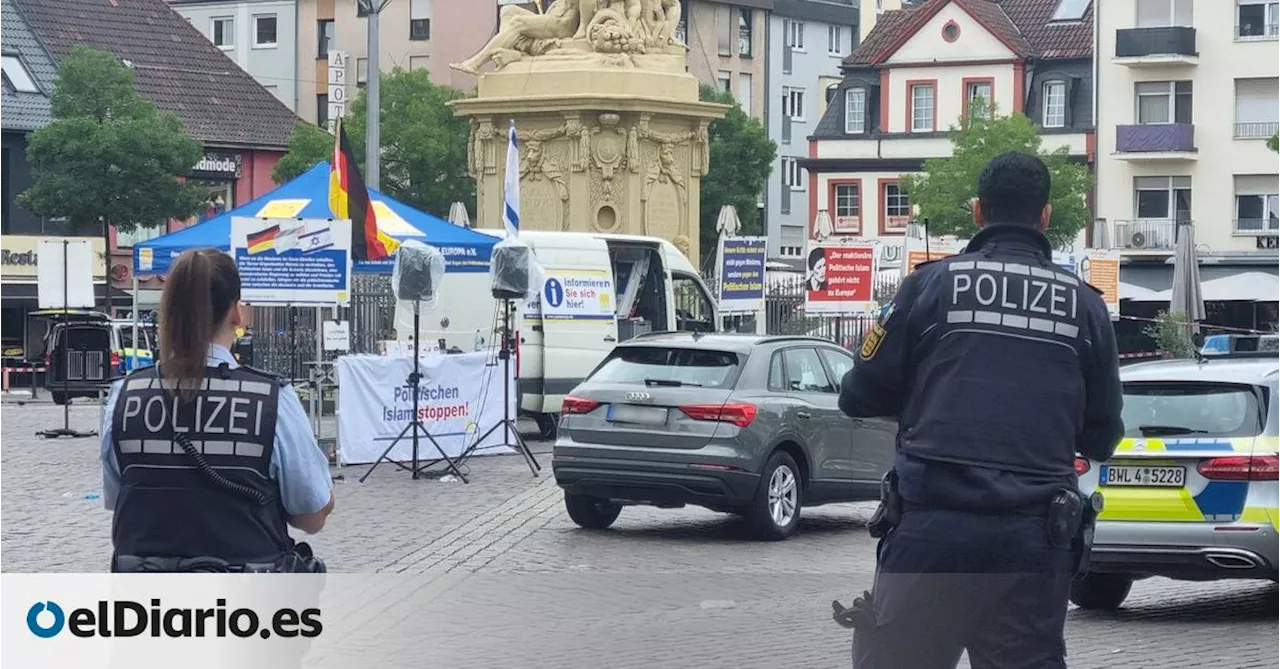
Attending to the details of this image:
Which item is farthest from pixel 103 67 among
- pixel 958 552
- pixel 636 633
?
pixel 958 552

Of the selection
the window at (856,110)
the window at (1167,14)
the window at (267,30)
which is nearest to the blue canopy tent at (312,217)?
the window at (1167,14)

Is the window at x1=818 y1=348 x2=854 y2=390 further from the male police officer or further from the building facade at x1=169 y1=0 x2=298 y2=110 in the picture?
the building facade at x1=169 y1=0 x2=298 y2=110

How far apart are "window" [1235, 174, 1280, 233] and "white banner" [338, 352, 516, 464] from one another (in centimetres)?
4725

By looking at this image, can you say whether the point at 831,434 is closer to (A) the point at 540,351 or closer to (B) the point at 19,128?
(A) the point at 540,351

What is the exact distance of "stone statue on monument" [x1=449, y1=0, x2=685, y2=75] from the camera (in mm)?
33062

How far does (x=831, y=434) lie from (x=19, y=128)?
44.6m

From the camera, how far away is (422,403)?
69.6 ft

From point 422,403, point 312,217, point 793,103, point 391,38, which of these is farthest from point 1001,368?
Result: point 793,103

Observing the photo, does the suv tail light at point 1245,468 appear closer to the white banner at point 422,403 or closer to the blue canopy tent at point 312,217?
the white banner at point 422,403

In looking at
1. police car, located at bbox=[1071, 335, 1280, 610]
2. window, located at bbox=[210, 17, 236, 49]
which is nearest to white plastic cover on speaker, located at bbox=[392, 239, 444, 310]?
police car, located at bbox=[1071, 335, 1280, 610]

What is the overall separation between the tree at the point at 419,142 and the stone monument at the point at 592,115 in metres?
34.5

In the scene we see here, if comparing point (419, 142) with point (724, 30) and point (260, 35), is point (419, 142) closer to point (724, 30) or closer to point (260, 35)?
point (260, 35)

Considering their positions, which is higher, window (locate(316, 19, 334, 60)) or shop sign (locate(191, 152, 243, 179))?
window (locate(316, 19, 334, 60))

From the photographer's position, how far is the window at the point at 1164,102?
6669 cm
